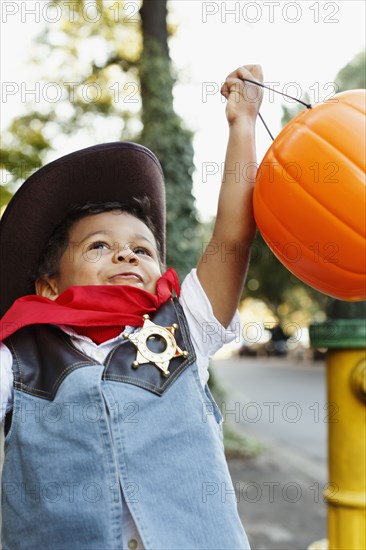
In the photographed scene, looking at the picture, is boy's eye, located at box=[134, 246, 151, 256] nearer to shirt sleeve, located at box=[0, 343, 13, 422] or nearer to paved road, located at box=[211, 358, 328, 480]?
shirt sleeve, located at box=[0, 343, 13, 422]

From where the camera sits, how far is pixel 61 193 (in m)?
2.15

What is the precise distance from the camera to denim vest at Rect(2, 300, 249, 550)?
5.53 feet

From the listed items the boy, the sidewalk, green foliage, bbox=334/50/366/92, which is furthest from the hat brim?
green foliage, bbox=334/50/366/92

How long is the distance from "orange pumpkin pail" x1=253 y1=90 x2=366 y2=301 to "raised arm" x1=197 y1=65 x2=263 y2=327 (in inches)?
3.8

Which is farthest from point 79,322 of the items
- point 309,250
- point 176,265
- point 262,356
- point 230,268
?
point 262,356

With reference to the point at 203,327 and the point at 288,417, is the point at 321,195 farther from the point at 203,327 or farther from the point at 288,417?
the point at 288,417

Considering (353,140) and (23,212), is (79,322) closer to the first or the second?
(23,212)

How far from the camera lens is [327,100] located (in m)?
1.83

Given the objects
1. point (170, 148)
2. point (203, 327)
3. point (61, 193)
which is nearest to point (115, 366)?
point (203, 327)

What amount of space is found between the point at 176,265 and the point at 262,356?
38.2 metres

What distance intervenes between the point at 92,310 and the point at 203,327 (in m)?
0.30

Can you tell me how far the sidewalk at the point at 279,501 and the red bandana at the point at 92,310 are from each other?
9.61ft

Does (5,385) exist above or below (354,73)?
below

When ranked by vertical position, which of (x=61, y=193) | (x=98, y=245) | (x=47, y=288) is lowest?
(x=47, y=288)
